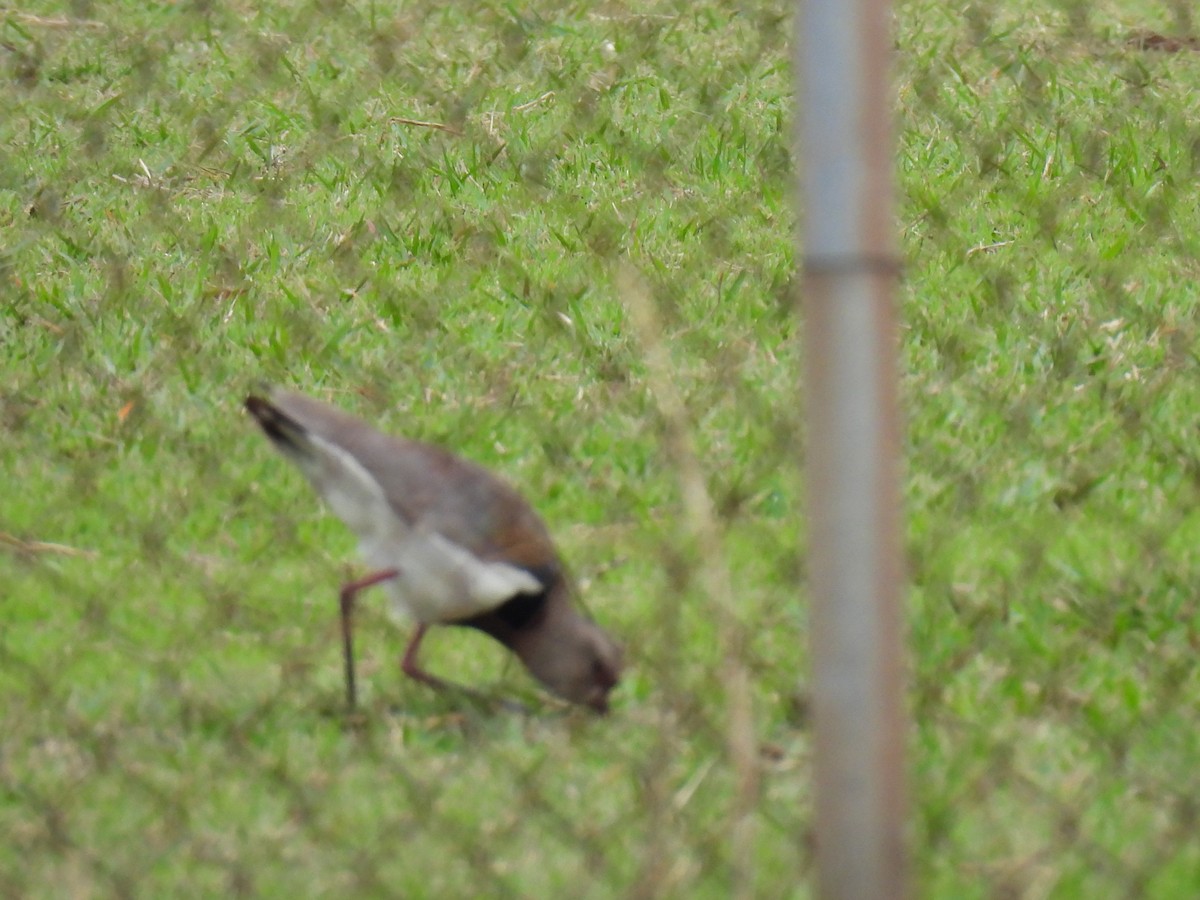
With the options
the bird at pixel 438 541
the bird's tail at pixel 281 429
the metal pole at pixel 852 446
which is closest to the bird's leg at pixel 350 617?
the bird at pixel 438 541

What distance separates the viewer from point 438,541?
8.84 ft

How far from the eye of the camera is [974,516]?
3.12 meters

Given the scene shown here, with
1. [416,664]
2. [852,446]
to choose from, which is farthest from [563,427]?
[852,446]

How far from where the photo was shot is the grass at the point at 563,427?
2.12 m

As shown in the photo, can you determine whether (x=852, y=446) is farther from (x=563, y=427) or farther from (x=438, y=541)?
(x=563, y=427)

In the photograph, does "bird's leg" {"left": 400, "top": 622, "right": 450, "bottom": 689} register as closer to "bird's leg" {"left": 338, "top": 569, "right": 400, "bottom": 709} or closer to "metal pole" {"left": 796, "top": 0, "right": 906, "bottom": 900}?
"bird's leg" {"left": 338, "top": 569, "right": 400, "bottom": 709}

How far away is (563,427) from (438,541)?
0.84m

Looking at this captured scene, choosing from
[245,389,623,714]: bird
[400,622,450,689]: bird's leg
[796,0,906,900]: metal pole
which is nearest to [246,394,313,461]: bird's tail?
[245,389,623,714]: bird

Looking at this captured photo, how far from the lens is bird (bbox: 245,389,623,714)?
2.68 meters

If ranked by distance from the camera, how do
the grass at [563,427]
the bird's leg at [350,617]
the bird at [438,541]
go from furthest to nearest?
1. the bird at [438,541]
2. the bird's leg at [350,617]
3. the grass at [563,427]

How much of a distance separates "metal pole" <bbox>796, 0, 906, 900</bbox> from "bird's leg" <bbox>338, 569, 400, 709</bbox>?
122cm

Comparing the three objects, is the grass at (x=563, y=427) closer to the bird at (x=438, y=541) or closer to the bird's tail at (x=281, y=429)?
the bird at (x=438, y=541)

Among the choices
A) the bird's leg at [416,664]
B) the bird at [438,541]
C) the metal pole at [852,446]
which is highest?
the metal pole at [852,446]

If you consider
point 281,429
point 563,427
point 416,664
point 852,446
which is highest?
point 852,446
